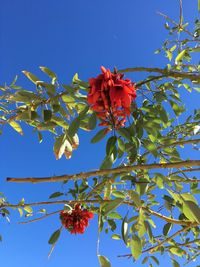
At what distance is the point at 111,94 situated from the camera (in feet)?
4.13

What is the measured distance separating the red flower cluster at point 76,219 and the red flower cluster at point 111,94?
971 millimetres

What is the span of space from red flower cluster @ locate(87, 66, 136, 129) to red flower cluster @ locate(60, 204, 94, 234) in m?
0.97

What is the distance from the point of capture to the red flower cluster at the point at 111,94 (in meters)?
1.27

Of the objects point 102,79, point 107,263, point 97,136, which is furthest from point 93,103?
point 107,263

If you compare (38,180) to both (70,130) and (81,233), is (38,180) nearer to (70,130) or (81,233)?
(70,130)

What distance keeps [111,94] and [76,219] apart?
3.73 feet

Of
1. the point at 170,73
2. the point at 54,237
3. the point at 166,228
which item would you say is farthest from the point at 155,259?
the point at 170,73

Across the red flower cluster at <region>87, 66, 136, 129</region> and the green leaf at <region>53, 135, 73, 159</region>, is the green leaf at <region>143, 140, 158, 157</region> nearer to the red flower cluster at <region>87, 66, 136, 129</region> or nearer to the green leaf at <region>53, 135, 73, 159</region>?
the red flower cluster at <region>87, 66, 136, 129</region>

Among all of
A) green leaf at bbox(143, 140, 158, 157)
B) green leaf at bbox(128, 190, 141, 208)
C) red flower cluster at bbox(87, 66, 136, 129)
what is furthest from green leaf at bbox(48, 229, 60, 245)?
red flower cluster at bbox(87, 66, 136, 129)

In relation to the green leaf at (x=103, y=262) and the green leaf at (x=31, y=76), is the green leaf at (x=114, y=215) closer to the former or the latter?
the green leaf at (x=103, y=262)

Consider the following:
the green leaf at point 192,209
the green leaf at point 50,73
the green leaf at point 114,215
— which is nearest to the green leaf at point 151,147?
the green leaf at point 192,209

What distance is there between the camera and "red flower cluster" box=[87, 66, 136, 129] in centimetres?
127

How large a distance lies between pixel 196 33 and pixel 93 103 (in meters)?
2.28

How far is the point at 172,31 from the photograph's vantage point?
3711mm
